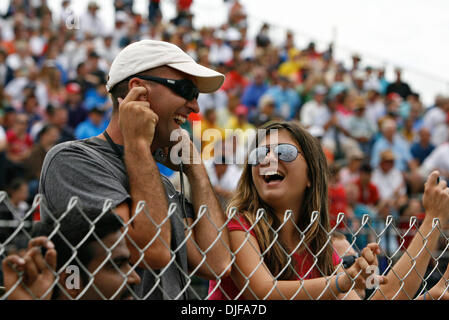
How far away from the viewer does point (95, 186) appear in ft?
7.95

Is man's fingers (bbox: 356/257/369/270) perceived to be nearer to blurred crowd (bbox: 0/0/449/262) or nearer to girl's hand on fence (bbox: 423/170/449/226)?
girl's hand on fence (bbox: 423/170/449/226)

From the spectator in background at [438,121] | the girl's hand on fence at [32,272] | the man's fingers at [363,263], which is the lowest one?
the spectator in background at [438,121]

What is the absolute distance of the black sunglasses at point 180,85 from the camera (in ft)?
9.10

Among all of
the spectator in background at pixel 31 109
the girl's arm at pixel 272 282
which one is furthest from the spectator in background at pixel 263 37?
the girl's arm at pixel 272 282

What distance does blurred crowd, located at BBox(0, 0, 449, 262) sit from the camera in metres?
7.52

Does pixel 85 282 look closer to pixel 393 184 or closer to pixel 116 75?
pixel 116 75

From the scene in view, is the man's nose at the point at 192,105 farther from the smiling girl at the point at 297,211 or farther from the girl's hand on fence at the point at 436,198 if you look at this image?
the girl's hand on fence at the point at 436,198

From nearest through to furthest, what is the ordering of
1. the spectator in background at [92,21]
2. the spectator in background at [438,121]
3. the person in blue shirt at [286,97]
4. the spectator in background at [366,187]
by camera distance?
the spectator in background at [366,187], the spectator in background at [438,121], the person in blue shirt at [286,97], the spectator in background at [92,21]

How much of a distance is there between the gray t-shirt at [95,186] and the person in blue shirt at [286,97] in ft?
30.1

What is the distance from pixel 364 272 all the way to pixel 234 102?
8.35 m

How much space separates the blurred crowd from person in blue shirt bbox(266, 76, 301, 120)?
0.03 metres

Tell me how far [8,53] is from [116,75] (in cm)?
859

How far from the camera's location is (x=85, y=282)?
2.25 metres
